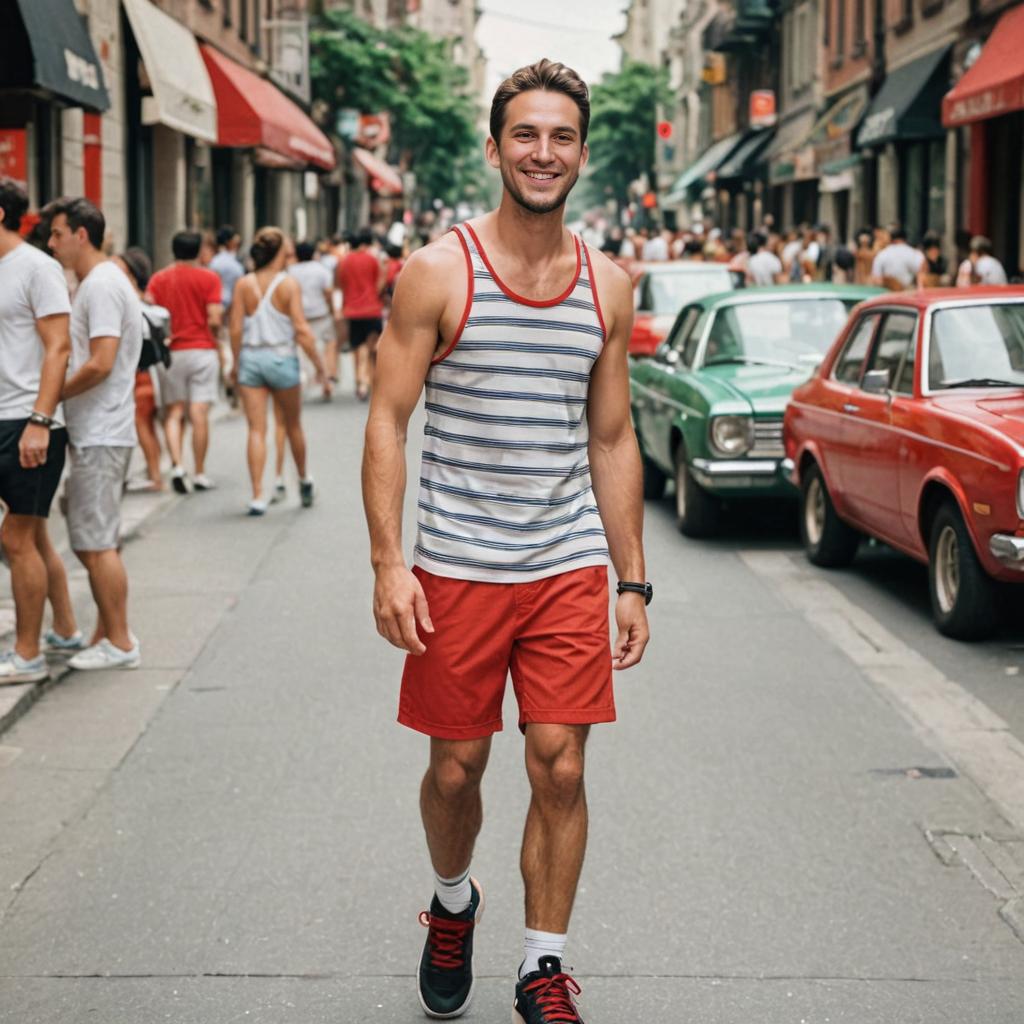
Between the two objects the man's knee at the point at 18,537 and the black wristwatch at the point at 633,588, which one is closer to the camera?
the black wristwatch at the point at 633,588

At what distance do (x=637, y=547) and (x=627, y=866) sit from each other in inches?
54.5

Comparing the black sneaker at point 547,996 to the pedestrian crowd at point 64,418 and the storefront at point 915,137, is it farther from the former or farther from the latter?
the storefront at point 915,137

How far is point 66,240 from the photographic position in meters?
7.66

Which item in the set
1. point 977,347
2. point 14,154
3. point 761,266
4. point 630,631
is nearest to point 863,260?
point 761,266

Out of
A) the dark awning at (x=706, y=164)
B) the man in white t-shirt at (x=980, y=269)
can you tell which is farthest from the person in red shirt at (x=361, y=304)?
the dark awning at (x=706, y=164)

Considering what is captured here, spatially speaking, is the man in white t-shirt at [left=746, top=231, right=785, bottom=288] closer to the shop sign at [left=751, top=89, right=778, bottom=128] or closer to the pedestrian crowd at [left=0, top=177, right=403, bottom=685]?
the pedestrian crowd at [left=0, top=177, right=403, bottom=685]

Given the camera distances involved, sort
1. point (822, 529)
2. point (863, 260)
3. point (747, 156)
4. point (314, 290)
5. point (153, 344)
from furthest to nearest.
→ point (747, 156)
point (863, 260)
point (314, 290)
point (822, 529)
point (153, 344)

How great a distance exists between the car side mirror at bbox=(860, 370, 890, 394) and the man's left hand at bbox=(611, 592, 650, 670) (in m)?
5.44

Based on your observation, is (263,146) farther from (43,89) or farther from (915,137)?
(43,89)

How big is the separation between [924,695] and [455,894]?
3697mm

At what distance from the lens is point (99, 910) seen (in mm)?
4855

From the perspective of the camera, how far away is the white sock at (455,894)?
4.17 m

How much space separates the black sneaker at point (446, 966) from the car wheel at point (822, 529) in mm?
6510

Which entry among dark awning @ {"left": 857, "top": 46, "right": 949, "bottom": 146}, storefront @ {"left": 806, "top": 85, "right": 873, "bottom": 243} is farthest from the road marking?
storefront @ {"left": 806, "top": 85, "right": 873, "bottom": 243}
